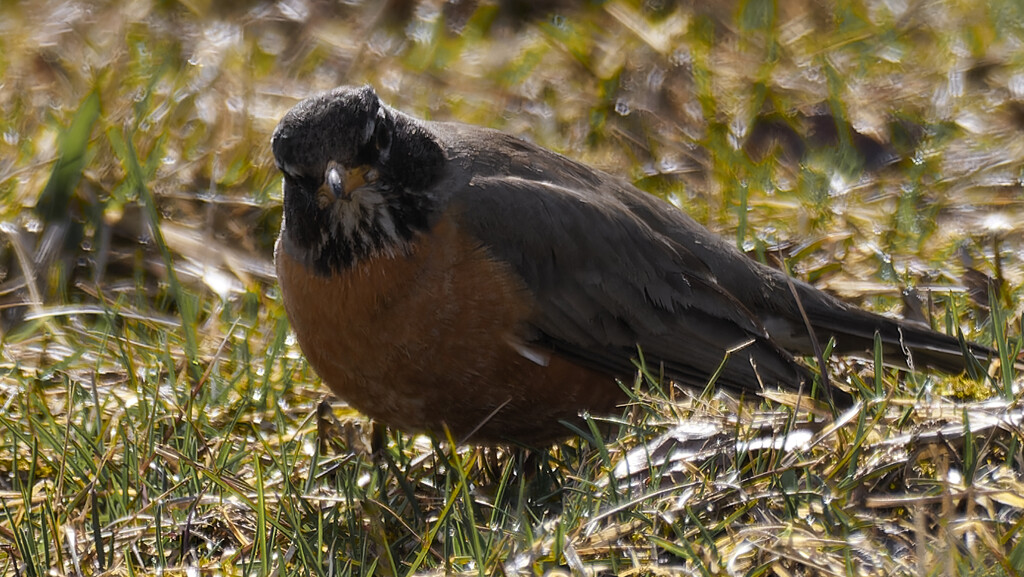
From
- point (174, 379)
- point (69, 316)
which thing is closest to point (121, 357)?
point (174, 379)

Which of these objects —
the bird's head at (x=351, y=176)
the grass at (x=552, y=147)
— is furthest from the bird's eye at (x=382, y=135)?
the grass at (x=552, y=147)

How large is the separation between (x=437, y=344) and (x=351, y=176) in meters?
0.60

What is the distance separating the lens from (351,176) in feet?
13.5

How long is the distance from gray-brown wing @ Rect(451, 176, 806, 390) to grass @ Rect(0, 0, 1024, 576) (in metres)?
0.22

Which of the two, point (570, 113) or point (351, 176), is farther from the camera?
point (570, 113)

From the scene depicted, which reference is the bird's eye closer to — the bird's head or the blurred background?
the bird's head

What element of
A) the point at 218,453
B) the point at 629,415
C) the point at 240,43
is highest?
the point at 240,43

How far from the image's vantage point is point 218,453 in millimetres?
4277

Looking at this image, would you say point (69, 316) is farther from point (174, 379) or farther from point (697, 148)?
point (697, 148)

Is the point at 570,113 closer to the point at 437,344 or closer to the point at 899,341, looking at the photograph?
the point at 899,341

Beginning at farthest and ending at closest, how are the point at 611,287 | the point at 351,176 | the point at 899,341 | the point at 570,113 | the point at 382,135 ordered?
the point at 570,113 → the point at 611,287 → the point at 899,341 → the point at 382,135 → the point at 351,176

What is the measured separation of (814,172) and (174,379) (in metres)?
3.27

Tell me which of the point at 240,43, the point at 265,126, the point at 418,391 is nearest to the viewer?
the point at 418,391

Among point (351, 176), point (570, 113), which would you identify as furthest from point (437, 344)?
point (570, 113)
